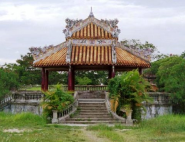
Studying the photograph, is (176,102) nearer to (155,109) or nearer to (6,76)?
(155,109)

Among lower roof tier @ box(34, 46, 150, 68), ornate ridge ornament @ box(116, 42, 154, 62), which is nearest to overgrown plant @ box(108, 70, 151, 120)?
lower roof tier @ box(34, 46, 150, 68)

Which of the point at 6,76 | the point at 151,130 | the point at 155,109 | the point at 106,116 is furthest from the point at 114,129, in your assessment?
the point at 6,76

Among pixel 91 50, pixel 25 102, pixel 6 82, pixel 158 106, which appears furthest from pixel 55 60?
pixel 158 106

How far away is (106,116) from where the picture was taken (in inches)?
798

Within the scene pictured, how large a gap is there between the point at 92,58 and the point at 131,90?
4984mm

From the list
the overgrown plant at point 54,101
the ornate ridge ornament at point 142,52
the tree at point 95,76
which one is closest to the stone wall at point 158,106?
the ornate ridge ornament at point 142,52

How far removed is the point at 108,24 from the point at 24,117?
9.84m

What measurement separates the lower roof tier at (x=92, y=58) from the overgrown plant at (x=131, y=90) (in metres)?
3.42

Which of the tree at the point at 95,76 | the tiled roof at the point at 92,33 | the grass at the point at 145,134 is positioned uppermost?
the tiled roof at the point at 92,33

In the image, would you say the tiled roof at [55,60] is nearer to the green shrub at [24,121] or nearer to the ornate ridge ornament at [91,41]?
the ornate ridge ornament at [91,41]

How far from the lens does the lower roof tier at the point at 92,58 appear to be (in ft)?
75.4

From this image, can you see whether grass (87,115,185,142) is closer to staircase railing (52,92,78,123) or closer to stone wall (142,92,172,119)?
staircase railing (52,92,78,123)

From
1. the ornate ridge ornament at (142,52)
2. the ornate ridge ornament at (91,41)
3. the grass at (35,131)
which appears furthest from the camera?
the ornate ridge ornament at (142,52)

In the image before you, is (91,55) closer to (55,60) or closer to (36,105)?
(55,60)
